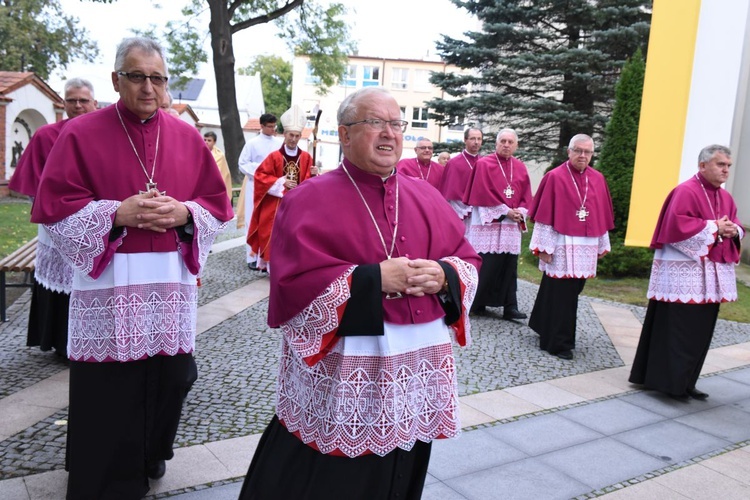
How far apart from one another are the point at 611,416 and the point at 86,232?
4.01 meters

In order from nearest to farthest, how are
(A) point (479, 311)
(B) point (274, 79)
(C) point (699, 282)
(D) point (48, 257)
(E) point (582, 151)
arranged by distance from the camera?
(D) point (48, 257) → (C) point (699, 282) → (E) point (582, 151) → (A) point (479, 311) → (B) point (274, 79)

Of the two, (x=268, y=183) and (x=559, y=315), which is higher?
(x=268, y=183)

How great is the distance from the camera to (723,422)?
17.2 ft

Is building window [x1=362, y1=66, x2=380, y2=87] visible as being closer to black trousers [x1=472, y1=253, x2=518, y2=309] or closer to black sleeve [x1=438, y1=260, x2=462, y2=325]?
black trousers [x1=472, y1=253, x2=518, y2=309]

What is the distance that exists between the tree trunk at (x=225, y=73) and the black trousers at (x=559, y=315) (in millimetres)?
18166

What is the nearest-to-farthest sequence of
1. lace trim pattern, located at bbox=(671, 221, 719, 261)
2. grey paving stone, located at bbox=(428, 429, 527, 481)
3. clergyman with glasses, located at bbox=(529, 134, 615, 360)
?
grey paving stone, located at bbox=(428, 429, 527, 481) → lace trim pattern, located at bbox=(671, 221, 719, 261) → clergyman with glasses, located at bbox=(529, 134, 615, 360)

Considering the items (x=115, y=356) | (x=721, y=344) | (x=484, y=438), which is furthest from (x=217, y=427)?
(x=721, y=344)

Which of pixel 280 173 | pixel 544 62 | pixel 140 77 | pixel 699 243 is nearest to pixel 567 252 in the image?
pixel 699 243

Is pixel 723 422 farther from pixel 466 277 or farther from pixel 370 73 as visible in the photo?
pixel 370 73

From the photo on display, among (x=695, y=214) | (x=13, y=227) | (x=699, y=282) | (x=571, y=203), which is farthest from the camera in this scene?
(x=13, y=227)

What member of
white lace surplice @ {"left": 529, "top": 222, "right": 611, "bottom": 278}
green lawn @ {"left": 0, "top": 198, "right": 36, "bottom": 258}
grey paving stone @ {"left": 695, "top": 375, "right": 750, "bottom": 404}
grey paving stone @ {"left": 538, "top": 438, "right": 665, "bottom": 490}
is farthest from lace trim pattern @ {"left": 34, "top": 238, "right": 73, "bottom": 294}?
green lawn @ {"left": 0, "top": 198, "right": 36, "bottom": 258}

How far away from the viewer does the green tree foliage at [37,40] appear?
3262 cm

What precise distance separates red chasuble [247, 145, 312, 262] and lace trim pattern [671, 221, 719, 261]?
4730mm

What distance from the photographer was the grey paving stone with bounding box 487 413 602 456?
4.49m
